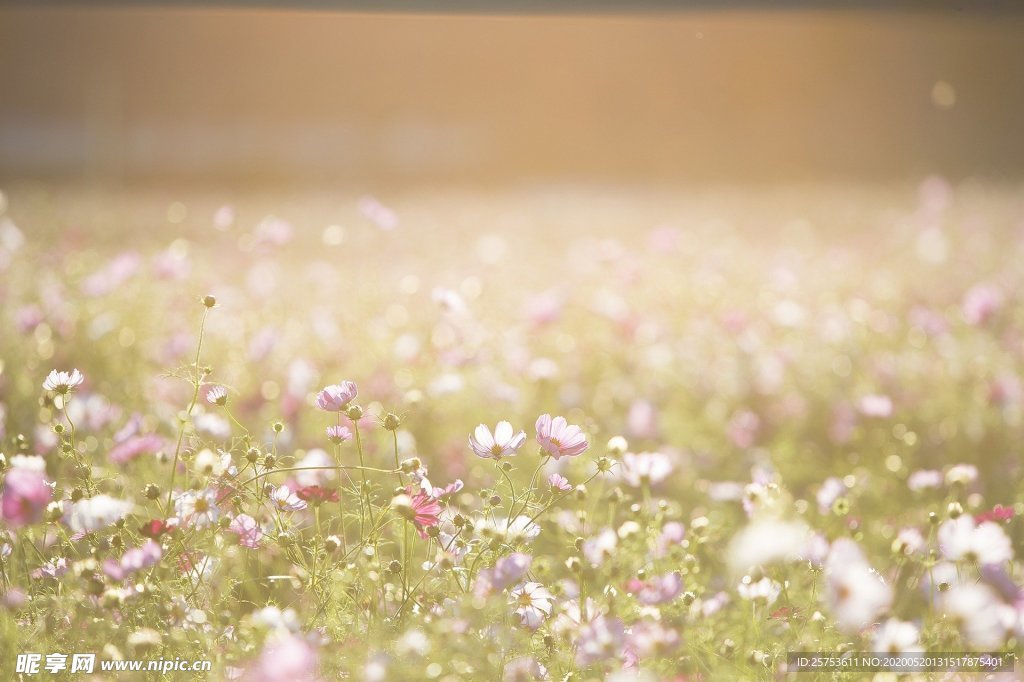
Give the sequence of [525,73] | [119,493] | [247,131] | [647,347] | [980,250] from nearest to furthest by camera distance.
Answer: [119,493], [647,347], [980,250], [525,73], [247,131]

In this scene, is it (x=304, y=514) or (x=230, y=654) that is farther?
(x=304, y=514)


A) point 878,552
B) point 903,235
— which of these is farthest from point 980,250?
point 878,552

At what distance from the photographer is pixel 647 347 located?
2189 millimetres

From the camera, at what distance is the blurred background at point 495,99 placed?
17.8 ft

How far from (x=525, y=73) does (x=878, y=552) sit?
605cm

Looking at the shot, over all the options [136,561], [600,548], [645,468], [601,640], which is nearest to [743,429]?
[645,468]

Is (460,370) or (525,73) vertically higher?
(525,73)

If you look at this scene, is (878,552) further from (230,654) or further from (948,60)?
(948,60)

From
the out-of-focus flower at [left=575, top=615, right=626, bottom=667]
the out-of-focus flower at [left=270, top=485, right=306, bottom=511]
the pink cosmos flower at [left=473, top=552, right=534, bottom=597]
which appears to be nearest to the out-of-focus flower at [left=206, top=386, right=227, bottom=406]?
the out-of-focus flower at [left=270, top=485, right=306, bottom=511]

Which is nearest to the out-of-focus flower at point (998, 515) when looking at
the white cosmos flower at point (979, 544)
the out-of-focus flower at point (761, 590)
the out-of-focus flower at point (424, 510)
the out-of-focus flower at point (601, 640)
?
the white cosmos flower at point (979, 544)

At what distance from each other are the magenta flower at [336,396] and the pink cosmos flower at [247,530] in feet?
0.54

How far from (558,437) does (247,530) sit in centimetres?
38

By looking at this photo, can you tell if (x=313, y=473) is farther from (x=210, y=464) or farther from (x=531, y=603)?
(x=531, y=603)

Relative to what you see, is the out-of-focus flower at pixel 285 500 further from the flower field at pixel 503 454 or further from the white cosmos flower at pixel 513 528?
the white cosmos flower at pixel 513 528
